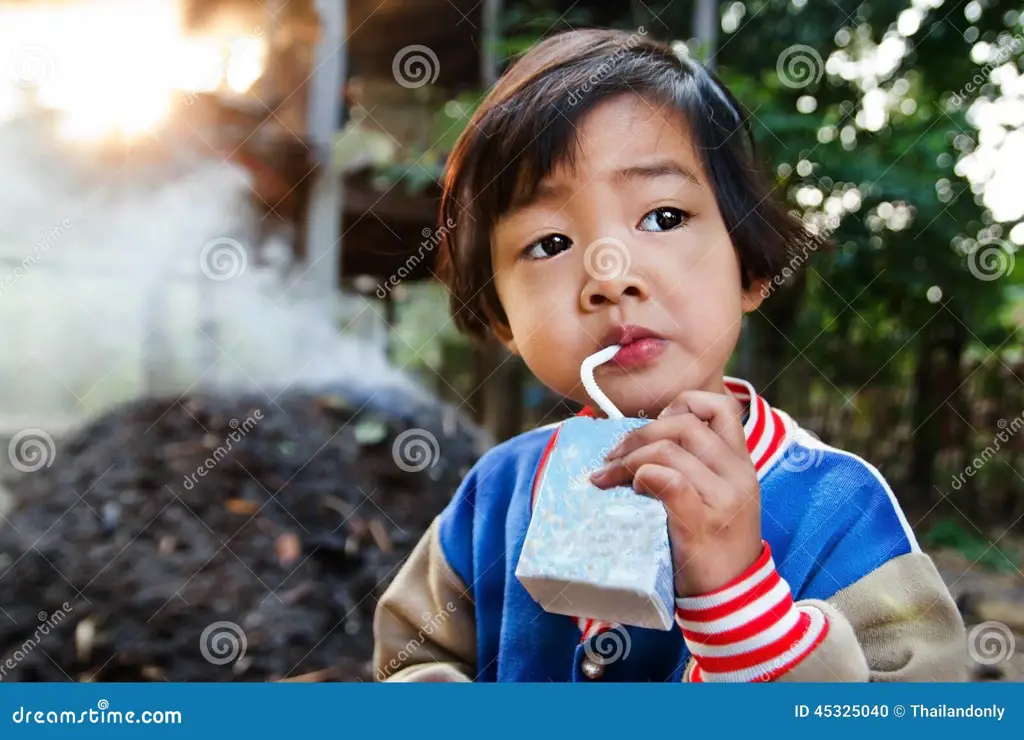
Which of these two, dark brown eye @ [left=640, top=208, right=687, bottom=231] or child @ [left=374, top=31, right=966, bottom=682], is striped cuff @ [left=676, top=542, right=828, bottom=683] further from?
dark brown eye @ [left=640, top=208, right=687, bottom=231]

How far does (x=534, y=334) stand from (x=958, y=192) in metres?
1.08

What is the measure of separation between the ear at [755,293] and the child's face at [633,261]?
0.25ft

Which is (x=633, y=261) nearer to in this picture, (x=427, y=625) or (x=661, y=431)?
(x=661, y=431)

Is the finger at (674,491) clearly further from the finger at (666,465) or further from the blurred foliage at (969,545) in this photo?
the blurred foliage at (969,545)

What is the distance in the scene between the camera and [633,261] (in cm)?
82

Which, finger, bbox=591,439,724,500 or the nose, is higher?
the nose

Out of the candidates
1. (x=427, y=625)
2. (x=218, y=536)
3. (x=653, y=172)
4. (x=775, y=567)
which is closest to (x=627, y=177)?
(x=653, y=172)

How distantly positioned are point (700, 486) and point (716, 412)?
62mm

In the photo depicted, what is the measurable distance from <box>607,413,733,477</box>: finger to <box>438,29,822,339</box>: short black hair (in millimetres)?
261

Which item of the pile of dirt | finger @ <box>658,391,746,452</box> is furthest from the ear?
the pile of dirt

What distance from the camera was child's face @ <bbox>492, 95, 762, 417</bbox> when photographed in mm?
824

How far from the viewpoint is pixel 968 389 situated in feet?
6.73

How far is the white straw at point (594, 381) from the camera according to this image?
78 cm
